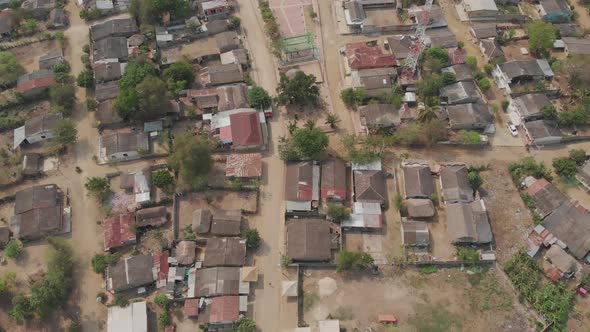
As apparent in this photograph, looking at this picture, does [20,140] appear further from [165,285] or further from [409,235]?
[409,235]

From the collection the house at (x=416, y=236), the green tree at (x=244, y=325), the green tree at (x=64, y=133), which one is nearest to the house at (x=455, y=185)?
the house at (x=416, y=236)

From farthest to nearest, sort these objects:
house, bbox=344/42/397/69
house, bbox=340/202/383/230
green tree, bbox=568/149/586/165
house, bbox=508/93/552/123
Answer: house, bbox=344/42/397/69 < house, bbox=508/93/552/123 < green tree, bbox=568/149/586/165 < house, bbox=340/202/383/230

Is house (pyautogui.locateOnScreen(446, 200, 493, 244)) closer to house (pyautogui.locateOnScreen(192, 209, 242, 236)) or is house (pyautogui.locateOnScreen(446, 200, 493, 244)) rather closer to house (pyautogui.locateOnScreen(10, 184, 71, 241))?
house (pyautogui.locateOnScreen(192, 209, 242, 236))

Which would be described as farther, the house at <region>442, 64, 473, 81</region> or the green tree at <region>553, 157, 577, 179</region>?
the house at <region>442, 64, 473, 81</region>

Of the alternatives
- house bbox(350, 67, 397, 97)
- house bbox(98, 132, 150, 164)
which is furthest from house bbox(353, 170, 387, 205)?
house bbox(98, 132, 150, 164)

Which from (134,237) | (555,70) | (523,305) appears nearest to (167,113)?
(134,237)

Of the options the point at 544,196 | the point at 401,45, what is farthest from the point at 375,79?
the point at 544,196
